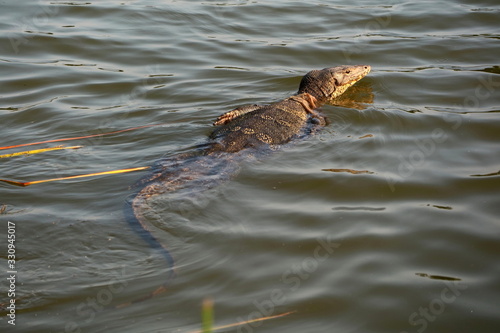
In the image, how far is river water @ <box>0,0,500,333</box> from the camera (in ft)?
13.1

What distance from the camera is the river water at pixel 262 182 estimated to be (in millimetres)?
3996

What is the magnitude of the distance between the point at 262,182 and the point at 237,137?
2.61 feet

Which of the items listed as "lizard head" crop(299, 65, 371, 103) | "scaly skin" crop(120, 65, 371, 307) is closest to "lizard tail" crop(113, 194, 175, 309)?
"scaly skin" crop(120, 65, 371, 307)

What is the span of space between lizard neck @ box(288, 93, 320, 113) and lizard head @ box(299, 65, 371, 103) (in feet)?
0.39

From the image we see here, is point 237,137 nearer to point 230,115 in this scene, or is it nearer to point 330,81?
point 230,115

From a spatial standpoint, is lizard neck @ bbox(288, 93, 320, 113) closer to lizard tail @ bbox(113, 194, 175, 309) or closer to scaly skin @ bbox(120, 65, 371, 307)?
scaly skin @ bbox(120, 65, 371, 307)

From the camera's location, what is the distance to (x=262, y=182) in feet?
18.5

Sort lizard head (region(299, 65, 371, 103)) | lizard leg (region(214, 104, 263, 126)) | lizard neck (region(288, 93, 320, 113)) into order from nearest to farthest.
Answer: lizard leg (region(214, 104, 263, 126))
lizard neck (region(288, 93, 320, 113))
lizard head (region(299, 65, 371, 103))

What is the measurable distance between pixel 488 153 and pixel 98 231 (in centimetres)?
390

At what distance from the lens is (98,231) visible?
4645 mm

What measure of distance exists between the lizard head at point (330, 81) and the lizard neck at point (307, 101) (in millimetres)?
118

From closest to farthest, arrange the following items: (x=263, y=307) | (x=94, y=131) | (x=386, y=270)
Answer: (x=263, y=307) < (x=386, y=270) < (x=94, y=131)

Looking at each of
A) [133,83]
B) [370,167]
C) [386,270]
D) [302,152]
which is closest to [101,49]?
[133,83]

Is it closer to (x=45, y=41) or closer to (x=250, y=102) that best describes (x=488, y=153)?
(x=250, y=102)
